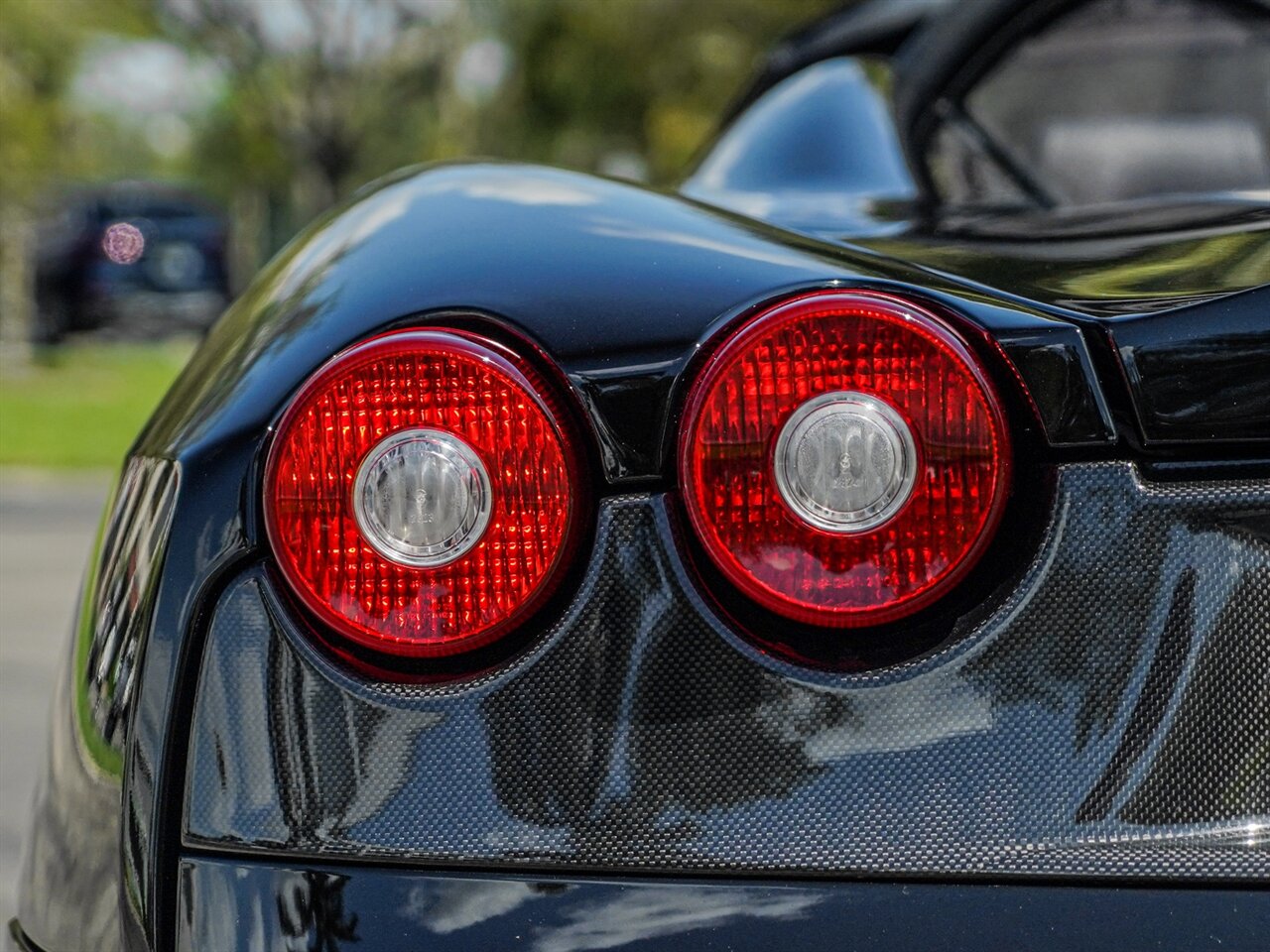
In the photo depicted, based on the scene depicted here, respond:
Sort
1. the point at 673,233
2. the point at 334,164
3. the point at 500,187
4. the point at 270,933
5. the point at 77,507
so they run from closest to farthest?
the point at 270,933 → the point at 673,233 → the point at 500,187 → the point at 77,507 → the point at 334,164

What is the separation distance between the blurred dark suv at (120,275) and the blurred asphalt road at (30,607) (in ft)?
30.9

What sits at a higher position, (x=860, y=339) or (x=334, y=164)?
(x=334, y=164)

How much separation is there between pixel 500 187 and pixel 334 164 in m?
28.2

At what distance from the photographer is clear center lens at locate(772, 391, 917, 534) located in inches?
40.3

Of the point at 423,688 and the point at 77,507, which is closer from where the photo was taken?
the point at 423,688

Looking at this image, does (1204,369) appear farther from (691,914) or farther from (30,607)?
(30,607)

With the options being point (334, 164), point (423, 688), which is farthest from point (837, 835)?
point (334, 164)

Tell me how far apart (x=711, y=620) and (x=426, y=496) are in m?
0.22

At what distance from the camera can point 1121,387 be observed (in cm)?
101

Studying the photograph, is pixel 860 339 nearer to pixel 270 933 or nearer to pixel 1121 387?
pixel 1121 387

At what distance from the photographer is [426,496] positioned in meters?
1.05

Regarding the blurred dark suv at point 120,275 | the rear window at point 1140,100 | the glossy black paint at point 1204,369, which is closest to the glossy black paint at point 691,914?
the glossy black paint at point 1204,369

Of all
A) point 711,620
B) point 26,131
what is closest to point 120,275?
point 26,131

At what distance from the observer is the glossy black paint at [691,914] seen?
3.15 ft
